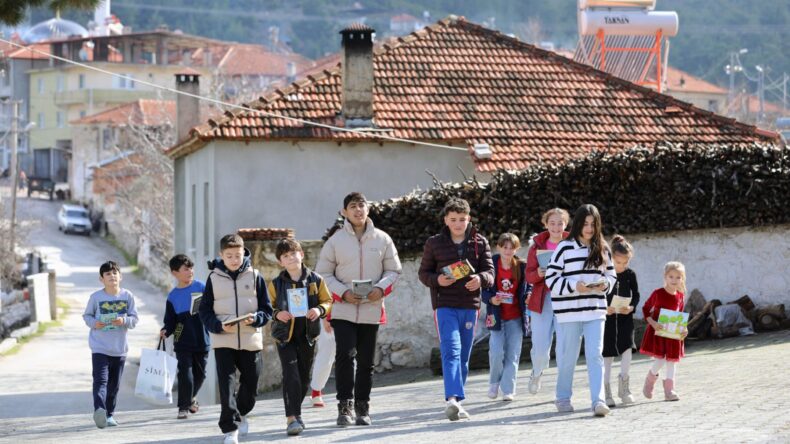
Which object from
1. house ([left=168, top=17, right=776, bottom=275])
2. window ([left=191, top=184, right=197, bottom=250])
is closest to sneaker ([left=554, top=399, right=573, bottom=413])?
house ([left=168, top=17, right=776, bottom=275])

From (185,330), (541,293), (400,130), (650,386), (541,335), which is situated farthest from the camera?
(400,130)

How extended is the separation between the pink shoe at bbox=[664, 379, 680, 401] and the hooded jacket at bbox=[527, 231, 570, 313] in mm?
1387

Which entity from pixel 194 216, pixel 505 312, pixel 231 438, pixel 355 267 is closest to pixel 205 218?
pixel 194 216

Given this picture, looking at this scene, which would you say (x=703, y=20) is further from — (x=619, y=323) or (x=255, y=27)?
(x=619, y=323)

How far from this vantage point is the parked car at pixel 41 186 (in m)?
100

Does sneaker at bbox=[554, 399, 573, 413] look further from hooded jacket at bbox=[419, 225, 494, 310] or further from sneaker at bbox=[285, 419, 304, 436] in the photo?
sneaker at bbox=[285, 419, 304, 436]

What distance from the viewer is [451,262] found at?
40.9 feet

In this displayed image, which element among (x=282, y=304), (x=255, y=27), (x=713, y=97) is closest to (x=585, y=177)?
(x=282, y=304)

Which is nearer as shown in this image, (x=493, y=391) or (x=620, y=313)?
(x=620, y=313)

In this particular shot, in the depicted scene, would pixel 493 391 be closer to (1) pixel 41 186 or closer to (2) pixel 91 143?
(2) pixel 91 143

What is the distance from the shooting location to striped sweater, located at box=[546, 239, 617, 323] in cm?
1215

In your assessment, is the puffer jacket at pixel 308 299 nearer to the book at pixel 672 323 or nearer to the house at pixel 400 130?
the book at pixel 672 323

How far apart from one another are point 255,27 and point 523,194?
17526 cm

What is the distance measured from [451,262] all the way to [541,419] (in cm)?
155
